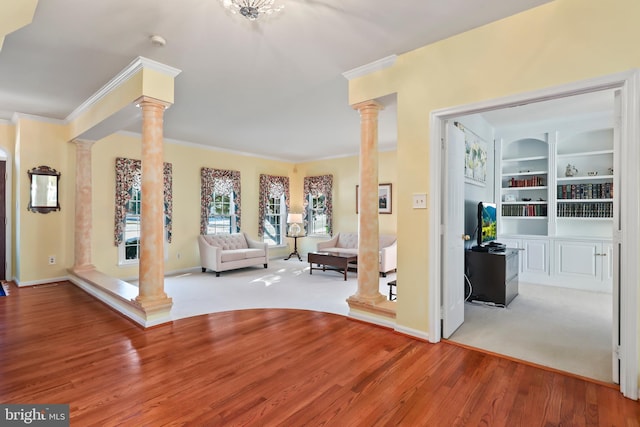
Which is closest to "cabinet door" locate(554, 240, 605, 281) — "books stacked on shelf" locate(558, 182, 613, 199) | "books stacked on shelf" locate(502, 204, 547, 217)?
"books stacked on shelf" locate(502, 204, 547, 217)

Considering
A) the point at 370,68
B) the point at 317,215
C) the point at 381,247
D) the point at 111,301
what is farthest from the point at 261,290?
the point at 317,215

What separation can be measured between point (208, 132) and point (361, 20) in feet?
14.1

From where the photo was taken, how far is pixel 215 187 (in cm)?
745

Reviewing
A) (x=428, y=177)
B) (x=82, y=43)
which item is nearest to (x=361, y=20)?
(x=428, y=177)

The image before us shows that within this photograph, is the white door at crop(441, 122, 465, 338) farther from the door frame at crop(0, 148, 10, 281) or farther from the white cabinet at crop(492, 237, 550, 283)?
the door frame at crop(0, 148, 10, 281)

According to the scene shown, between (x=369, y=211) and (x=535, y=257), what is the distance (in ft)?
12.0

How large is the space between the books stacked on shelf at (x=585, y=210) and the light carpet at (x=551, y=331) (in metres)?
1.22

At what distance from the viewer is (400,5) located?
2385mm

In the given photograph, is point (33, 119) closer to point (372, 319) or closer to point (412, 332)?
point (372, 319)

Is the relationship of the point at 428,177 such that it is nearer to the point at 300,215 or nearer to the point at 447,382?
the point at 447,382

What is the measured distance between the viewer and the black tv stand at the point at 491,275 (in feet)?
13.4

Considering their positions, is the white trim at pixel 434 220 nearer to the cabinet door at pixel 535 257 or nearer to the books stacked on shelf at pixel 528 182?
the cabinet door at pixel 535 257

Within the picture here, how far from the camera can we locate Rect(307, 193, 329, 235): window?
8789 mm

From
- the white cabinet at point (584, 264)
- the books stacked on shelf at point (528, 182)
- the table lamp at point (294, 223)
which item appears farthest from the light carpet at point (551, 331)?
the table lamp at point (294, 223)
